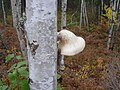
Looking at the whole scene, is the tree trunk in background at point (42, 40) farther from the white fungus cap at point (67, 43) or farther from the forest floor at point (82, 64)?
the forest floor at point (82, 64)

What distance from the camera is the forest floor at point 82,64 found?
21.3 ft

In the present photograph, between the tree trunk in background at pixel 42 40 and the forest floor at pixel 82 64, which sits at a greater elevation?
the tree trunk in background at pixel 42 40

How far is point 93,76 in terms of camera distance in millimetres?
7395

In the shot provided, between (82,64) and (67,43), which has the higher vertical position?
(67,43)

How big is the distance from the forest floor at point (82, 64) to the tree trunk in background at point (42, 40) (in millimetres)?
4737

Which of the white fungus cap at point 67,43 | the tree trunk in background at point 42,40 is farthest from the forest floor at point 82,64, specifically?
the tree trunk in background at point 42,40

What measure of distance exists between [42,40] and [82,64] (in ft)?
24.5

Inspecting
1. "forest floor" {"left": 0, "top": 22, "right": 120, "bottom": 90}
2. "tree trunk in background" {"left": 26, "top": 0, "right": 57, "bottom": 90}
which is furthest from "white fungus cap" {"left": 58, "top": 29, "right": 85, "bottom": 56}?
"forest floor" {"left": 0, "top": 22, "right": 120, "bottom": 90}

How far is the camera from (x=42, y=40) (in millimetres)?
1065

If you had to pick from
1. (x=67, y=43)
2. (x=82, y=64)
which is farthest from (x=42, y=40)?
(x=82, y=64)

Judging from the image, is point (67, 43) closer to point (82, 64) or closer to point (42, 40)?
point (42, 40)

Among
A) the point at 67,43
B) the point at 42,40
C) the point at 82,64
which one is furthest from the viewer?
the point at 82,64

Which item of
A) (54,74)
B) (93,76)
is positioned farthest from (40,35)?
(93,76)

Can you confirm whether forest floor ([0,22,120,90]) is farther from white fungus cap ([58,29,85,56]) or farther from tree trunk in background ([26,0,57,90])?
tree trunk in background ([26,0,57,90])
